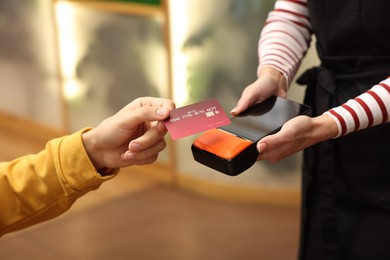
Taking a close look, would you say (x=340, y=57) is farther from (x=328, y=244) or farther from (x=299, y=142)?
(x=328, y=244)

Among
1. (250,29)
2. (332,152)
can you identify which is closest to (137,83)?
(250,29)

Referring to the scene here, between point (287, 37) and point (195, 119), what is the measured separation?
359 mm

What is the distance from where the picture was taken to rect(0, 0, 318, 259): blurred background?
2.20 m

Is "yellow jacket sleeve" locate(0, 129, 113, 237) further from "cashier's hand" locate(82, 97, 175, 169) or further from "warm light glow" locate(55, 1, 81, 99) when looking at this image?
"warm light glow" locate(55, 1, 81, 99)

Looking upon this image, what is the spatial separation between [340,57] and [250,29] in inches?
48.7

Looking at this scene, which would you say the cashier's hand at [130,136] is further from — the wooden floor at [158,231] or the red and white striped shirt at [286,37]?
the wooden floor at [158,231]

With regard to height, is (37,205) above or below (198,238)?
above

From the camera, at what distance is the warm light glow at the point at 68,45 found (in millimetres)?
2918

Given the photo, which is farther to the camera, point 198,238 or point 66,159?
point 198,238

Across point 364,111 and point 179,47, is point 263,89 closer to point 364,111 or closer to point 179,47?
point 364,111

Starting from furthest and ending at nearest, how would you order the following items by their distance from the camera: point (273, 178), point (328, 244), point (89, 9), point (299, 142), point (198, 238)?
1. point (89, 9)
2. point (273, 178)
3. point (198, 238)
4. point (328, 244)
5. point (299, 142)

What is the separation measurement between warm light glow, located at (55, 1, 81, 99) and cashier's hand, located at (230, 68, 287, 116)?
1.99 metres

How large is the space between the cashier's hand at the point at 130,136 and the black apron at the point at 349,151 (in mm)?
341

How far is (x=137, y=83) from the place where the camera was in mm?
2707
